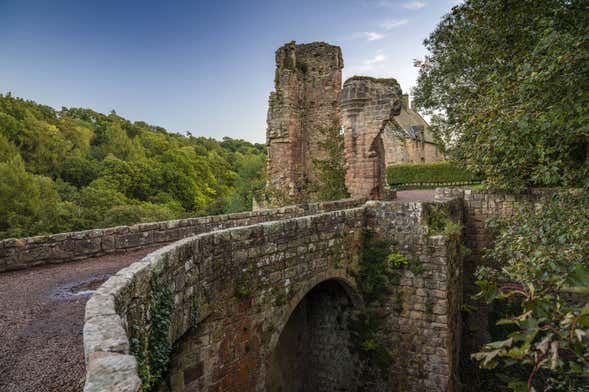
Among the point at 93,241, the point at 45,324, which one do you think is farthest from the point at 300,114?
the point at 45,324

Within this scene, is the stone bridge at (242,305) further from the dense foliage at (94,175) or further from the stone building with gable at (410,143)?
the stone building with gable at (410,143)

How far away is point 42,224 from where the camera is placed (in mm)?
23422

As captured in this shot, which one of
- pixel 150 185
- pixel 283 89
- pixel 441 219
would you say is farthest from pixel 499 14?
pixel 150 185

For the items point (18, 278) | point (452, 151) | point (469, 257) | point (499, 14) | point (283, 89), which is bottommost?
point (469, 257)

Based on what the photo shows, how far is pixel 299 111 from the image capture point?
1772 cm

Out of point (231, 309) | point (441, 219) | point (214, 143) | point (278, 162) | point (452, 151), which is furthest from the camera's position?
point (214, 143)

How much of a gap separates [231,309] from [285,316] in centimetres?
125

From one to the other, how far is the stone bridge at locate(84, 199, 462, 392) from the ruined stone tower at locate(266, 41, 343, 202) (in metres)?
7.92

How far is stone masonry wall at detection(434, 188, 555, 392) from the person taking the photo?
A: 11.3 metres

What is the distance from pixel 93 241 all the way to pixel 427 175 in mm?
26373

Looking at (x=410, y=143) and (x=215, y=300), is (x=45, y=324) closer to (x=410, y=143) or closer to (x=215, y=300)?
(x=215, y=300)

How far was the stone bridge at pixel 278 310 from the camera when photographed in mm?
3086

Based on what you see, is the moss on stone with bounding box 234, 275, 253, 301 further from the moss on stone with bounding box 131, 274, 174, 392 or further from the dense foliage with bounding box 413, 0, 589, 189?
the dense foliage with bounding box 413, 0, 589, 189

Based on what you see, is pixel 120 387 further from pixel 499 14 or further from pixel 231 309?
pixel 499 14
